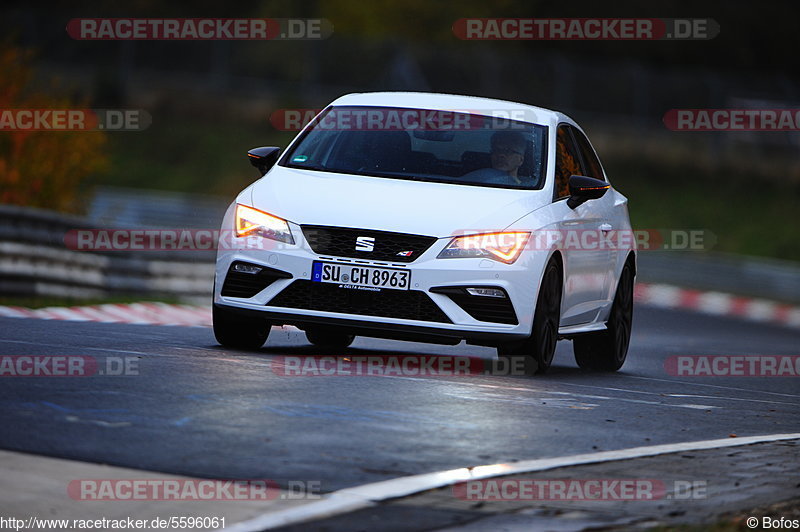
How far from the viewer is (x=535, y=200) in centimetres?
1046

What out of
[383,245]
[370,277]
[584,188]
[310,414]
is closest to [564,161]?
[584,188]

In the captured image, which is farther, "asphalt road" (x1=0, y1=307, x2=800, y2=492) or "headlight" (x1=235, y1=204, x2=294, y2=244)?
"headlight" (x1=235, y1=204, x2=294, y2=244)

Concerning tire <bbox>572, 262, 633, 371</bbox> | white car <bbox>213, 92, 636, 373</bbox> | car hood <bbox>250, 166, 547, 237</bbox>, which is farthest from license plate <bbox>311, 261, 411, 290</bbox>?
tire <bbox>572, 262, 633, 371</bbox>

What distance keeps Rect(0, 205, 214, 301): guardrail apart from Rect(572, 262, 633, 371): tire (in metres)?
7.39

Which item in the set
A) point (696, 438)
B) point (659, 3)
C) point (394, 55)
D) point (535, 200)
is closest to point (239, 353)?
point (535, 200)

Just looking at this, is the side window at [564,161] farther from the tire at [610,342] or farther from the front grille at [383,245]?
the front grille at [383,245]

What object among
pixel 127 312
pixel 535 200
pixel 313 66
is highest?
pixel 313 66

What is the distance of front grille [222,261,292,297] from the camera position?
991 cm

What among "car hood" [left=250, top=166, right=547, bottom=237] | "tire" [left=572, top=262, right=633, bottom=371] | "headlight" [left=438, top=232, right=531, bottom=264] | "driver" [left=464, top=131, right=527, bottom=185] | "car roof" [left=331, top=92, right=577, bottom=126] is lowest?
"tire" [left=572, top=262, right=633, bottom=371]

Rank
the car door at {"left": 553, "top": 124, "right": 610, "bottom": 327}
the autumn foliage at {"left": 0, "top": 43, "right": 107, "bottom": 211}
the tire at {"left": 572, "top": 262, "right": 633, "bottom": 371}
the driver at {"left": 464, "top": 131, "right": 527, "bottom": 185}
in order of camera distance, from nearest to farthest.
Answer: the driver at {"left": 464, "top": 131, "right": 527, "bottom": 185} < the car door at {"left": 553, "top": 124, "right": 610, "bottom": 327} < the tire at {"left": 572, "top": 262, "right": 633, "bottom": 371} < the autumn foliage at {"left": 0, "top": 43, "right": 107, "bottom": 211}

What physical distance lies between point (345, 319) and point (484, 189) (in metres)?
1.37

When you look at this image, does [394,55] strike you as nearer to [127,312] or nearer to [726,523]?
[127,312]

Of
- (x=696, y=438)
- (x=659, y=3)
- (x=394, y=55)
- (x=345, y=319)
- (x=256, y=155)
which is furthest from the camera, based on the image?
(x=659, y=3)

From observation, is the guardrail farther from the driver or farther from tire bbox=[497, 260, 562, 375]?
tire bbox=[497, 260, 562, 375]
